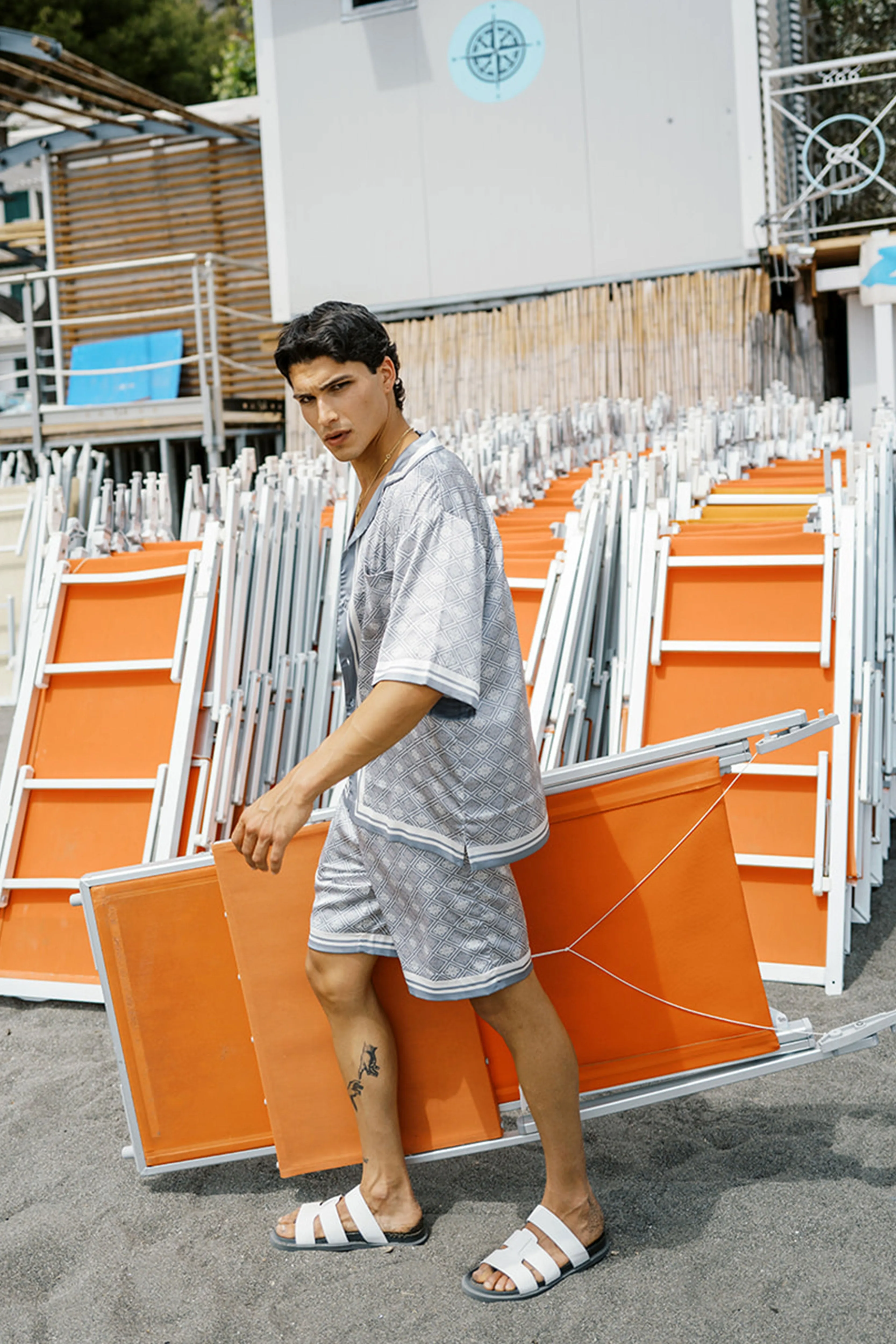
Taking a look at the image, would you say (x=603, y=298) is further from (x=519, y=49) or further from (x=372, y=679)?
(x=372, y=679)

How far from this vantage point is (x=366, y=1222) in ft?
8.41

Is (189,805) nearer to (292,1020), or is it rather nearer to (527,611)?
(527,611)

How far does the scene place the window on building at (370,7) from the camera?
1052cm

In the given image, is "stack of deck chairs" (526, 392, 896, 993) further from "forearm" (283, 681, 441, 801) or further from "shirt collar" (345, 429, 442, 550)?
"forearm" (283, 681, 441, 801)

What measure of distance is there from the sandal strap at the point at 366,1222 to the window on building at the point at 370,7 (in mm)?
10440

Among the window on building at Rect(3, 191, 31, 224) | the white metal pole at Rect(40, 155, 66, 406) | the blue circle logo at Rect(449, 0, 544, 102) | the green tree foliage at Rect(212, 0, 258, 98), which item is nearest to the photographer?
the blue circle logo at Rect(449, 0, 544, 102)

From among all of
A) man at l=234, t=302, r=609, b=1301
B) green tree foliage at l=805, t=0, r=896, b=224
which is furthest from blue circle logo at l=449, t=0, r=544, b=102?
man at l=234, t=302, r=609, b=1301

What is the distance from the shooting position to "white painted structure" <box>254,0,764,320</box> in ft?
32.3

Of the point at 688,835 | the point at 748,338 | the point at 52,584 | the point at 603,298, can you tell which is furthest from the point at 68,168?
the point at 688,835

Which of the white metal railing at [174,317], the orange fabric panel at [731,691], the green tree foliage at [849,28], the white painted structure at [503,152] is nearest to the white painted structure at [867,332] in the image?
the white painted structure at [503,152]

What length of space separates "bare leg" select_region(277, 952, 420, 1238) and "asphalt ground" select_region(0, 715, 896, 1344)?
0.33 ft

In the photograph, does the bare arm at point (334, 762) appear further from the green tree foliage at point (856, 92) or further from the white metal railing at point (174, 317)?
the green tree foliage at point (856, 92)

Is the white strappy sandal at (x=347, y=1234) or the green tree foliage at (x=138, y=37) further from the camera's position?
the green tree foliage at (x=138, y=37)

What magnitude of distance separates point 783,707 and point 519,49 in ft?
27.2
